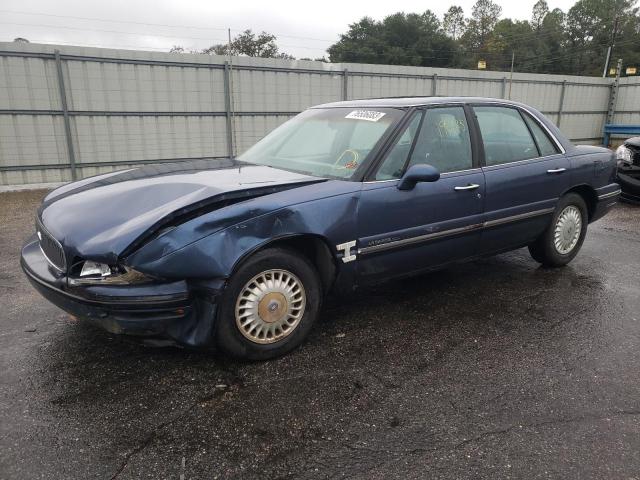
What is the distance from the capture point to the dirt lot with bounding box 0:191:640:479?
7.23ft

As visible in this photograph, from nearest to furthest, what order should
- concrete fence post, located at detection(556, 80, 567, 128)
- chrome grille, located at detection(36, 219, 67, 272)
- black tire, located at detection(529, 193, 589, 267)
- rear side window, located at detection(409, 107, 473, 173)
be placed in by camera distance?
chrome grille, located at detection(36, 219, 67, 272)
rear side window, located at detection(409, 107, 473, 173)
black tire, located at detection(529, 193, 589, 267)
concrete fence post, located at detection(556, 80, 567, 128)

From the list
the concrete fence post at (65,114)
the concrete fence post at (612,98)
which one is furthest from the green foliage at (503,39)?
the concrete fence post at (65,114)

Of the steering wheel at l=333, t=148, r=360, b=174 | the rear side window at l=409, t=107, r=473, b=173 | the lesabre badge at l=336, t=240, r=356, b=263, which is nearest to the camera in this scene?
the lesabre badge at l=336, t=240, r=356, b=263

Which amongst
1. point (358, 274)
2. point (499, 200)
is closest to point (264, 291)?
point (358, 274)

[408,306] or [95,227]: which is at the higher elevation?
[95,227]

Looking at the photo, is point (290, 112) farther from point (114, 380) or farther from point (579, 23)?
point (579, 23)

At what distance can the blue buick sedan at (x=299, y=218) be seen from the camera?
2680 millimetres

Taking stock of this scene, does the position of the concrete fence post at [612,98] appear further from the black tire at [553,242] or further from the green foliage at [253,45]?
the green foliage at [253,45]

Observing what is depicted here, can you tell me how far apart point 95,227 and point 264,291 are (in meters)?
1.00

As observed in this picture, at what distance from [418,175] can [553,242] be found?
217 centimetres

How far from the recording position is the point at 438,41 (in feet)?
210

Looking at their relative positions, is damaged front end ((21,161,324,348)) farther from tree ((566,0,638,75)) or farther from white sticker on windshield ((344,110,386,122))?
tree ((566,0,638,75))

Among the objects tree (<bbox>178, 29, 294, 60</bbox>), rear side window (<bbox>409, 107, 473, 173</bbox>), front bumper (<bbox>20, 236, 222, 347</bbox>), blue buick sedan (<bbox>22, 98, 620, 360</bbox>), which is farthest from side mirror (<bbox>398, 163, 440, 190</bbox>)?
tree (<bbox>178, 29, 294, 60</bbox>)

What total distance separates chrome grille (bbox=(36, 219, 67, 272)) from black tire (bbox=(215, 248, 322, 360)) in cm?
93
